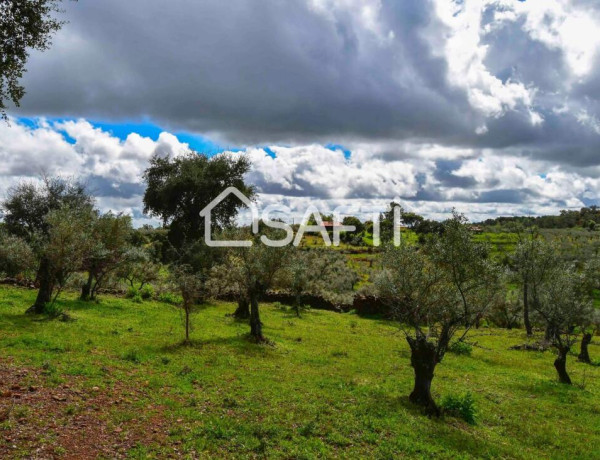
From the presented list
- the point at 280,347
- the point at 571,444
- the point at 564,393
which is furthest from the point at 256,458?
the point at 564,393

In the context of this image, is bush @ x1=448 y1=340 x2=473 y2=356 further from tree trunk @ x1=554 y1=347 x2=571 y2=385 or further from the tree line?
tree trunk @ x1=554 y1=347 x2=571 y2=385

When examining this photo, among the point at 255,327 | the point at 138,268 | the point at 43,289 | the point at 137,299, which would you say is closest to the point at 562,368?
the point at 255,327

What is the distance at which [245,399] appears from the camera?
15180 mm

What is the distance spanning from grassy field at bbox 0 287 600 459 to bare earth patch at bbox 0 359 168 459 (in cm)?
4

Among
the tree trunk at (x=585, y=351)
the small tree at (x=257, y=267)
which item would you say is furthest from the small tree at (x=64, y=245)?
the tree trunk at (x=585, y=351)

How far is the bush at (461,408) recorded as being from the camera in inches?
632

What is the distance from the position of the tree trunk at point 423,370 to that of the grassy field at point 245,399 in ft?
2.22

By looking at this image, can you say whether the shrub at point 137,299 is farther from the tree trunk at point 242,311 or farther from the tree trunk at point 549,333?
the tree trunk at point 549,333

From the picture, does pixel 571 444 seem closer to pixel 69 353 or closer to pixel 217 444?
pixel 217 444

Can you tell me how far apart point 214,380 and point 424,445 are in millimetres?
8560

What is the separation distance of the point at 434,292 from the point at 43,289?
75.0 feet

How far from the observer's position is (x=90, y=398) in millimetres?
13352

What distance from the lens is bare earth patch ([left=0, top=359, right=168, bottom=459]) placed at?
1017cm

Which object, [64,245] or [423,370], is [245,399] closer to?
[423,370]
